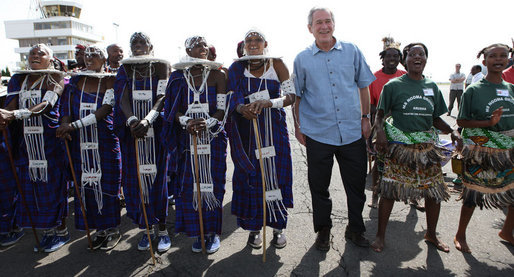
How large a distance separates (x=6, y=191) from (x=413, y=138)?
168 inches

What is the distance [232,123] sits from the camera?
3.01 meters

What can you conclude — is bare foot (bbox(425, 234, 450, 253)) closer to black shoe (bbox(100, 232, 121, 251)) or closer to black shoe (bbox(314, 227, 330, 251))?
black shoe (bbox(314, 227, 330, 251))

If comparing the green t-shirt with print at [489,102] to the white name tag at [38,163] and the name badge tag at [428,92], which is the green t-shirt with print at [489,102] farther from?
the white name tag at [38,163]

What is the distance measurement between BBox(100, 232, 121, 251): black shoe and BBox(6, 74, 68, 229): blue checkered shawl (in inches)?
21.5

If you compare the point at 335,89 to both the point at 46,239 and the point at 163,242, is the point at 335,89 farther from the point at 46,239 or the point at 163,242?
the point at 46,239

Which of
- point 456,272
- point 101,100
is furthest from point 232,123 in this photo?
point 456,272

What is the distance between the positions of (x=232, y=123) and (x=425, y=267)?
218 cm

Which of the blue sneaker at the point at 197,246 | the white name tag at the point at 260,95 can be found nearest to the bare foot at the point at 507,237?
the white name tag at the point at 260,95

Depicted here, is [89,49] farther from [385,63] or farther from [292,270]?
[385,63]

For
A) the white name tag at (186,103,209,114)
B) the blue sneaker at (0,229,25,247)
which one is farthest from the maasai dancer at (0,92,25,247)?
the white name tag at (186,103,209,114)

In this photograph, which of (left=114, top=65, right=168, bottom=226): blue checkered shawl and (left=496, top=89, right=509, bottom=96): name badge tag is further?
(left=114, top=65, right=168, bottom=226): blue checkered shawl

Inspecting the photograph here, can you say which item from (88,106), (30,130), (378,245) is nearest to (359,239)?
(378,245)

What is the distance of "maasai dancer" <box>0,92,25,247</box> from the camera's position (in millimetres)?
3342

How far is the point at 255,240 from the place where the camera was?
320 cm
